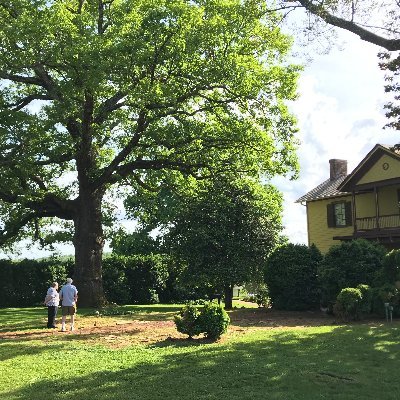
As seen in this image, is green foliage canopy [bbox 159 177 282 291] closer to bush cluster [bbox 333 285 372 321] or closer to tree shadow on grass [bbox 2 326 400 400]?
bush cluster [bbox 333 285 372 321]

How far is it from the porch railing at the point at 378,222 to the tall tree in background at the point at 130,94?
29.7 feet

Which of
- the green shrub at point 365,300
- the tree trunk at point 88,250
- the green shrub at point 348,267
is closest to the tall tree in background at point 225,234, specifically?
the tree trunk at point 88,250

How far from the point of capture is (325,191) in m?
36.8

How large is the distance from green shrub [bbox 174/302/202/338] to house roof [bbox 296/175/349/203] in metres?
23.5

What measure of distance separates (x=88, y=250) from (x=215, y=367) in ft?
50.6

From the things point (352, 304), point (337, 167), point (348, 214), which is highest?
point (337, 167)

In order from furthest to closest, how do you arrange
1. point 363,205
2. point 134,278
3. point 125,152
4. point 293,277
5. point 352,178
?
point 363,205 < point 134,278 < point 352,178 < point 125,152 < point 293,277

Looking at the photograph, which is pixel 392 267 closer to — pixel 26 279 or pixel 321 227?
pixel 321 227

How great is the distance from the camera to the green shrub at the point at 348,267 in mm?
19016

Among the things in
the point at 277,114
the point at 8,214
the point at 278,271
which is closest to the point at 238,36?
the point at 277,114

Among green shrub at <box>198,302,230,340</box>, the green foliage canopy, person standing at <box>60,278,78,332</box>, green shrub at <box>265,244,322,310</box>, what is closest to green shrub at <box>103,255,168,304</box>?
the green foliage canopy

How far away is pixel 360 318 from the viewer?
17.1 m

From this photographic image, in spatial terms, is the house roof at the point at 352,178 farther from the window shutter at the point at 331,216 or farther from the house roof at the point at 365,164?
the window shutter at the point at 331,216

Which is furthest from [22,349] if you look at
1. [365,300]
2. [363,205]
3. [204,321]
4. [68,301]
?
[363,205]
